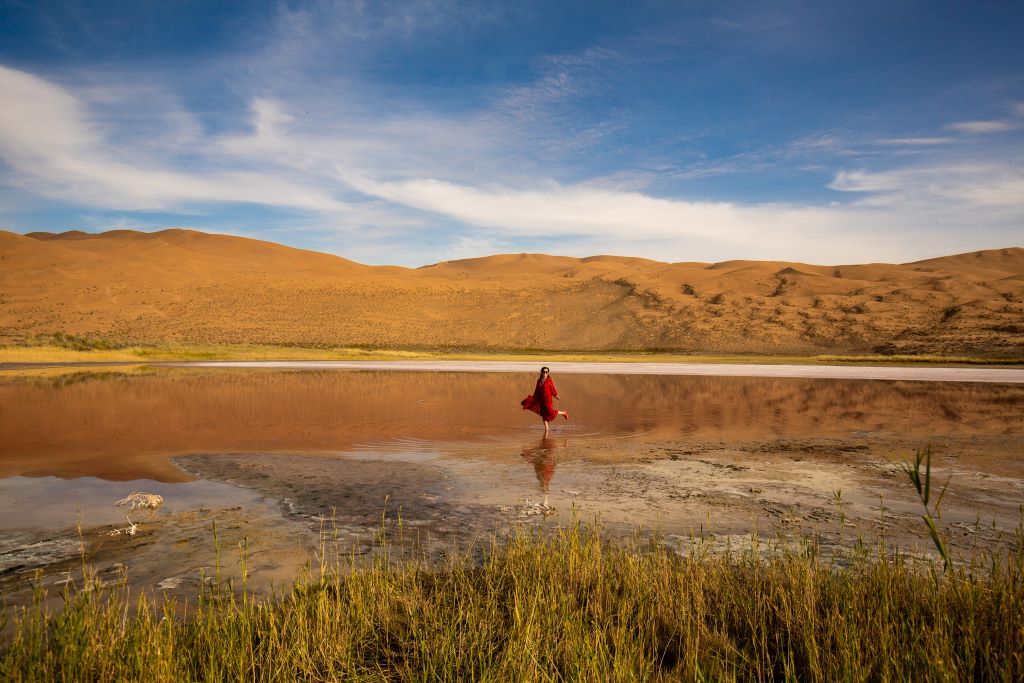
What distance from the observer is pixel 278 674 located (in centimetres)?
370

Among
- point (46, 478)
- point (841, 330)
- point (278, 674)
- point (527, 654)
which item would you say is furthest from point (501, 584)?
point (841, 330)

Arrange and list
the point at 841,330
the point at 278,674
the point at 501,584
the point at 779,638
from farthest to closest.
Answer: the point at 841,330
the point at 501,584
the point at 779,638
the point at 278,674

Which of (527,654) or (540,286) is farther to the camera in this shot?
(540,286)

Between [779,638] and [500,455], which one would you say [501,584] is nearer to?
[779,638]

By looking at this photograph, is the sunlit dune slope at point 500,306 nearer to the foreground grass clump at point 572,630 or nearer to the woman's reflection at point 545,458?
the woman's reflection at point 545,458

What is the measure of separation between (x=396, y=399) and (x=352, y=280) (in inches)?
3301

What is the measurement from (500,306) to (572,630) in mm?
92200

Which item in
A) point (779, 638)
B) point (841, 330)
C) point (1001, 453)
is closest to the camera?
point (779, 638)

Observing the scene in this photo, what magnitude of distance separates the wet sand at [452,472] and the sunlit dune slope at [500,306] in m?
48.9

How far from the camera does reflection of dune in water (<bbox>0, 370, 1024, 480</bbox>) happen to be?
12.6 metres

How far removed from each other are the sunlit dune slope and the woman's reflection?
5294cm

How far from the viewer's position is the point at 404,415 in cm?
1728

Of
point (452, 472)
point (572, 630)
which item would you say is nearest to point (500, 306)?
point (452, 472)

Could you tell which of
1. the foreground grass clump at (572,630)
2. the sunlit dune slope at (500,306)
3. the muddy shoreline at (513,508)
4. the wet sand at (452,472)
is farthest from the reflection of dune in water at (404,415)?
the sunlit dune slope at (500,306)
